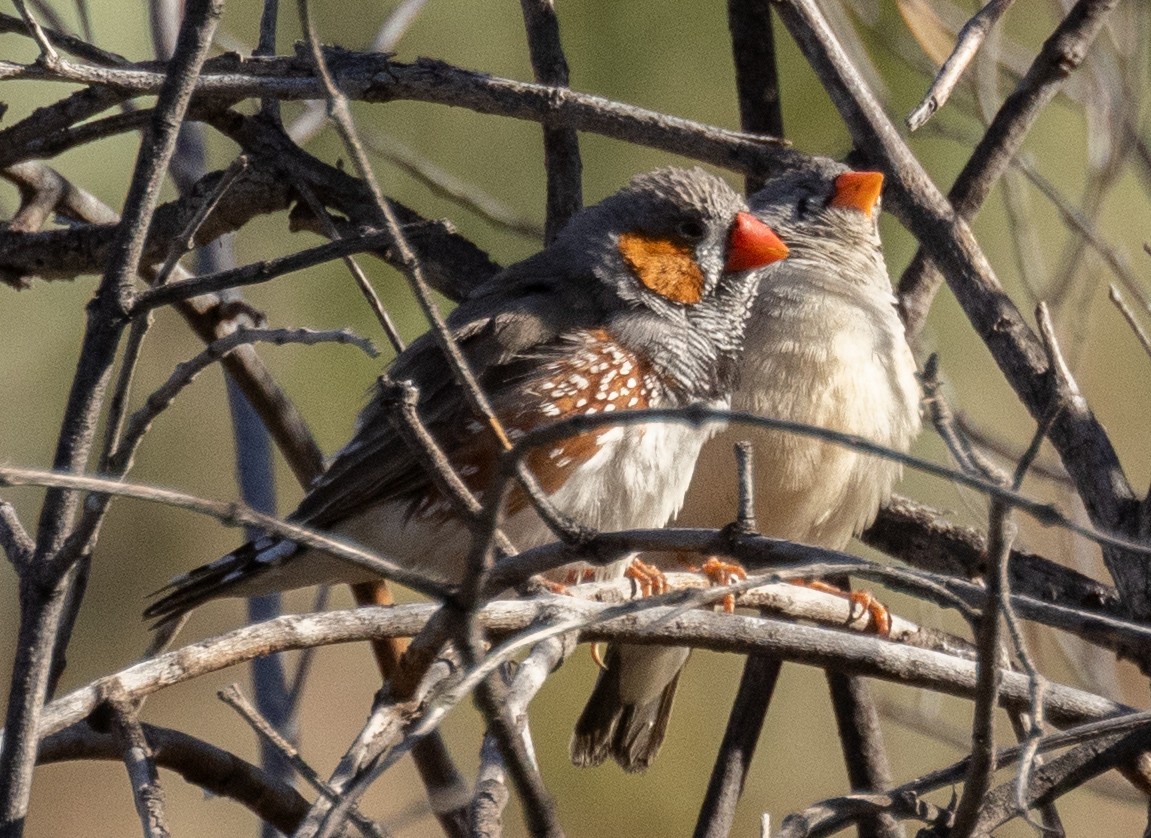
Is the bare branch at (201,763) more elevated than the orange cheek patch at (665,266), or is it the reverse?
the orange cheek patch at (665,266)

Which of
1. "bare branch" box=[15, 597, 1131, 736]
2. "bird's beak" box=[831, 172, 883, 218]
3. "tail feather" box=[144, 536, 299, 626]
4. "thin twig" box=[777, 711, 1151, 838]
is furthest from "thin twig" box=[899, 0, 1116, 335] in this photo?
"tail feather" box=[144, 536, 299, 626]

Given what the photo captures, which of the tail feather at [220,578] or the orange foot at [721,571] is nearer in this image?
the tail feather at [220,578]

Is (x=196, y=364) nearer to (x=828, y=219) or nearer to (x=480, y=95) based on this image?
(x=480, y=95)

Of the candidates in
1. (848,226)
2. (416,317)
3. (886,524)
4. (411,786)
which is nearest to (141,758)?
(886,524)

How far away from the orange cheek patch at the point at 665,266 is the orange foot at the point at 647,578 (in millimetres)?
594

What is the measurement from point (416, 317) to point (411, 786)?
58.0 inches

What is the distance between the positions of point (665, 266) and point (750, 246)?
0.19 meters

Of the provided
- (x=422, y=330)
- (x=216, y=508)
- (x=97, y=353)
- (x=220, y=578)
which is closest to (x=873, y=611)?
(x=220, y=578)

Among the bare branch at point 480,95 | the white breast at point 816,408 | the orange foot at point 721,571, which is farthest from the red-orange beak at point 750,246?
the orange foot at point 721,571

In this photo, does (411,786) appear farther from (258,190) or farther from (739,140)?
(739,140)

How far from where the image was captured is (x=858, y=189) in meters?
3.47

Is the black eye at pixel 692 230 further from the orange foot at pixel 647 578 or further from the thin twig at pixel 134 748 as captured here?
the thin twig at pixel 134 748

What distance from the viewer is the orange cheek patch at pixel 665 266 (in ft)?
10.4

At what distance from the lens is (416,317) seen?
4.79m
